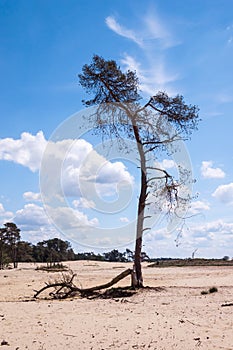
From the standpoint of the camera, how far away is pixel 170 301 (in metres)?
14.2

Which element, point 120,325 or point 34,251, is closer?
point 120,325

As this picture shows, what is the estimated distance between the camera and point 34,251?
8188cm

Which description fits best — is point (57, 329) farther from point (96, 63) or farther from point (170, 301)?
point (96, 63)

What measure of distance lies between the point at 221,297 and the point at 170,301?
1.90 metres

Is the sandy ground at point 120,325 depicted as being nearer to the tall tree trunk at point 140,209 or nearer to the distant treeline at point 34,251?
the tall tree trunk at point 140,209

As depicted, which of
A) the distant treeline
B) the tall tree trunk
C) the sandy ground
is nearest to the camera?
the sandy ground

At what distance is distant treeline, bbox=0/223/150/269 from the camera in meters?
56.1

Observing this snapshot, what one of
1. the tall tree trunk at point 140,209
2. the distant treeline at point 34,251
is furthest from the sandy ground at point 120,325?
the distant treeline at point 34,251

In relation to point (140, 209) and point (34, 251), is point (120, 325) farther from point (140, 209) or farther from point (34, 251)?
point (34, 251)

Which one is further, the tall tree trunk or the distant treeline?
the distant treeline

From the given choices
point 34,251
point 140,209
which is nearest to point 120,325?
point 140,209

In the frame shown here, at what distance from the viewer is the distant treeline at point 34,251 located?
56.1 metres

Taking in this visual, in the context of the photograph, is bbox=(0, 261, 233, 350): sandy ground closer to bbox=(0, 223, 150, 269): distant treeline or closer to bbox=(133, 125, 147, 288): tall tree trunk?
bbox=(133, 125, 147, 288): tall tree trunk

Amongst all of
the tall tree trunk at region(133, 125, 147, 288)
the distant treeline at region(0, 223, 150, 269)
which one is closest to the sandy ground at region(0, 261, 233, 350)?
the tall tree trunk at region(133, 125, 147, 288)
